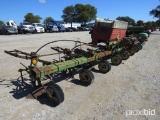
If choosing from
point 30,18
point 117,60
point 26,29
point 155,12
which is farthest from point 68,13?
point 117,60

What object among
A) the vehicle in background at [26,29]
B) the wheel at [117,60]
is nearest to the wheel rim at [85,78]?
the wheel at [117,60]

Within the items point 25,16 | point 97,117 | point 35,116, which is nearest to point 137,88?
point 97,117

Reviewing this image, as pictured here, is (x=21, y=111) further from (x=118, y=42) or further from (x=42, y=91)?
(x=118, y=42)

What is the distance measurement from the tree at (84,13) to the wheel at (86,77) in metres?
74.9

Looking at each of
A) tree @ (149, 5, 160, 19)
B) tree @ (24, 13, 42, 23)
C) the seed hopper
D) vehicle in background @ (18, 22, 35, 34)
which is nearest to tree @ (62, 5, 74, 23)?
tree @ (24, 13, 42, 23)

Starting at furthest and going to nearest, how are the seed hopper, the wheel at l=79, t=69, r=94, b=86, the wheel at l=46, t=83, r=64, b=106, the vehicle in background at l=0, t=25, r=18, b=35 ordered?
1. the vehicle in background at l=0, t=25, r=18, b=35
2. the wheel at l=79, t=69, r=94, b=86
3. the seed hopper
4. the wheel at l=46, t=83, r=64, b=106

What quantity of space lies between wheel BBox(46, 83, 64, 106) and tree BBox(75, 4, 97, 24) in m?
76.3

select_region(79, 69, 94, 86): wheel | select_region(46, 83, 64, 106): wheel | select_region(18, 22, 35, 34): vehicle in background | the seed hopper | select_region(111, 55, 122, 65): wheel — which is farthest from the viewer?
select_region(18, 22, 35, 34): vehicle in background

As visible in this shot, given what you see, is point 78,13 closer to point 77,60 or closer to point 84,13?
point 84,13

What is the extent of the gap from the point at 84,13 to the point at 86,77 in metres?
75.2

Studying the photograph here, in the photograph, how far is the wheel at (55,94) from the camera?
440 centimetres

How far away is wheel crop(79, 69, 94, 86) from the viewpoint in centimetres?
569

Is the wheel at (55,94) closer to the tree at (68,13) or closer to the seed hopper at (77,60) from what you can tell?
the seed hopper at (77,60)

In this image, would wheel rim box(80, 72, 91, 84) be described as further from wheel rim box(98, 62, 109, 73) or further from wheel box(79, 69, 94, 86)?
wheel rim box(98, 62, 109, 73)
